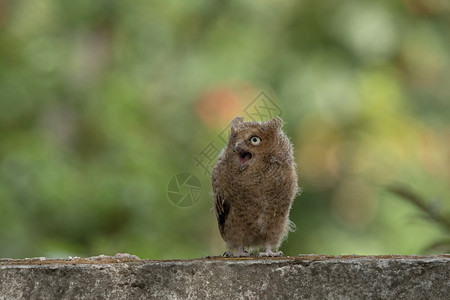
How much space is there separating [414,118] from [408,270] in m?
7.66

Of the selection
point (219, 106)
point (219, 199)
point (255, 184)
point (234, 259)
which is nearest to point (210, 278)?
point (234, 259)

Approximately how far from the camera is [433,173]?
9.41m

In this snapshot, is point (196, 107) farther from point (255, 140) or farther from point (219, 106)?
point (255, 140)

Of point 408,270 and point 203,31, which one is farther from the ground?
point 203,31

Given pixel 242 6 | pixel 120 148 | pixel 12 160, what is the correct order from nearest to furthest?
pixel 12 160
pixel 120 148
pixel 242 6

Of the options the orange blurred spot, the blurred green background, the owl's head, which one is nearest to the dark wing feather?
the owl's head

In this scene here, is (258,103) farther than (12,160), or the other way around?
(12,160)

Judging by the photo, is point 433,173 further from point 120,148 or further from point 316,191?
point 120,148

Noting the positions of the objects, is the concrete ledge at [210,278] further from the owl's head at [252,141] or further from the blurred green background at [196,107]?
the blurred green background at [196,107]

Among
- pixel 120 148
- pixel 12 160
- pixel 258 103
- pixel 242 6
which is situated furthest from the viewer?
pixel 242 6

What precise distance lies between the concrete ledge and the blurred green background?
5.17m

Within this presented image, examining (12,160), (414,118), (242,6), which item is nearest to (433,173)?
(414,118)

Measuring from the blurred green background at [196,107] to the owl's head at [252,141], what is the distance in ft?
15.3

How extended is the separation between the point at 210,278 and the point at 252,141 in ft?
2.50
